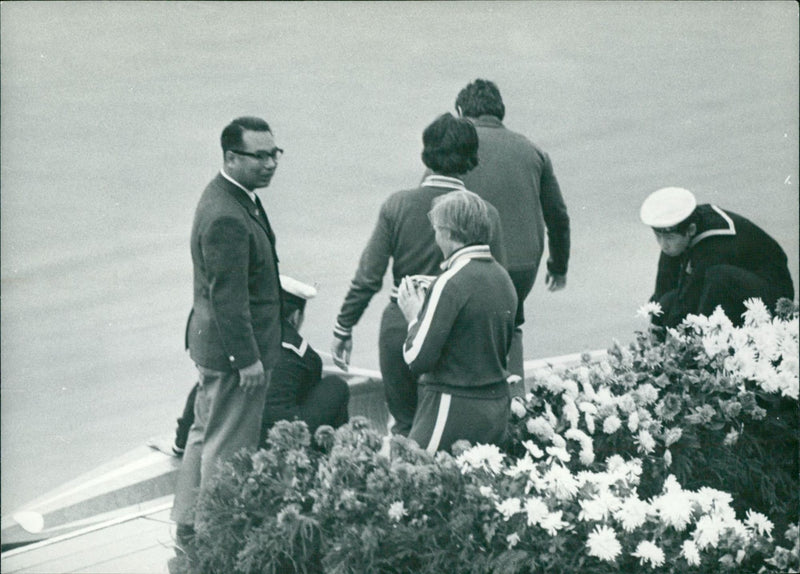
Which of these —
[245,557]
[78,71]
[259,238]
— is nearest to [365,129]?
[78,71]

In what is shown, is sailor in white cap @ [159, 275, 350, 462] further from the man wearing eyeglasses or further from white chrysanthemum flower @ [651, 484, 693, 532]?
white chrysanthemum flower @ [651, 484, 693, 532]

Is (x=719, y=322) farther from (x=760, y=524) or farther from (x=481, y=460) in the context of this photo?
(x=481, y=460)

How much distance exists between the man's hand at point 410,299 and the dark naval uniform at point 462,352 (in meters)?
0.10

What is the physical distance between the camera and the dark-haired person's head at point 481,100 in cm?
511

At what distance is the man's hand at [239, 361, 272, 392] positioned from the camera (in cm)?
436

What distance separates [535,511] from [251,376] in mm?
1495

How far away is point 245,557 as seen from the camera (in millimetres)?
3307

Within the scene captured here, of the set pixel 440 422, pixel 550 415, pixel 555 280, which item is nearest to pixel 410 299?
pixel 440 422

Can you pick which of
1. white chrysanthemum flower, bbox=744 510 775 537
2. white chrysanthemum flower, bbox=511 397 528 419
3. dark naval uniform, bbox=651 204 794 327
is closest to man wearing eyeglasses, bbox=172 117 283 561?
white chrysanthemum flower, bbox=511 397 528 419

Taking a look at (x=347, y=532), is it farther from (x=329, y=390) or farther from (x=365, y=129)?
(x=365, y=129)

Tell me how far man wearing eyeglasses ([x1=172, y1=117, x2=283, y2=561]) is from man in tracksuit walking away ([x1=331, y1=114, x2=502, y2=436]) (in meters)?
0.42

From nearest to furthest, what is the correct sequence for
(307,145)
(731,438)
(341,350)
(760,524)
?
1. (760,524)
2. (731,438)
3. (341,350)
4. (307,145)

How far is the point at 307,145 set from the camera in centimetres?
725

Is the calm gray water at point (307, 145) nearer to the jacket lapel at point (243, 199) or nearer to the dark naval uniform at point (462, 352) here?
the jacket lapel at point (243, 199)
